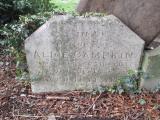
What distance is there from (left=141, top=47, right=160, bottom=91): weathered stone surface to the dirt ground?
110mm

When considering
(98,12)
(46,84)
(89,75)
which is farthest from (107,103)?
(98,12)

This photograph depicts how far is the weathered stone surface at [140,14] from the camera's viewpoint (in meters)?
4.39

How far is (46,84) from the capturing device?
457cm

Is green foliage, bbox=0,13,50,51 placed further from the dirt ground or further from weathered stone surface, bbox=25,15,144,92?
the dirt ground

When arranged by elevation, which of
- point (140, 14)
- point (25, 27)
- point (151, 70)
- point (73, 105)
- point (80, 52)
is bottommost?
point (73, 105)

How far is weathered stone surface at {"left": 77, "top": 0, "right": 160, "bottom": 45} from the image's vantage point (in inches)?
173

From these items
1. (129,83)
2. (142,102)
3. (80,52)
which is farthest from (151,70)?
(80,52)

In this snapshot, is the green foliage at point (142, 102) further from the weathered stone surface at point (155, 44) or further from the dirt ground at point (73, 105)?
the weathered stone surface at point (155, 44)

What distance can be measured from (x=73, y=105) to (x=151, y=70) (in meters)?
0.98

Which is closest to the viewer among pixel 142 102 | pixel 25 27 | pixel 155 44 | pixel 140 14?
pixel 142 102

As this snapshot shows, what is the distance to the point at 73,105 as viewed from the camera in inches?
169

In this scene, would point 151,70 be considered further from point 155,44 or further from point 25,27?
point 25,27

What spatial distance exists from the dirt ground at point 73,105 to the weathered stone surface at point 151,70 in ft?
0.36

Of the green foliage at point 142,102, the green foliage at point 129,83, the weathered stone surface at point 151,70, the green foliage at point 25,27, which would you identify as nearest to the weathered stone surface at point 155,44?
the weathered stone surface at point 151,70
